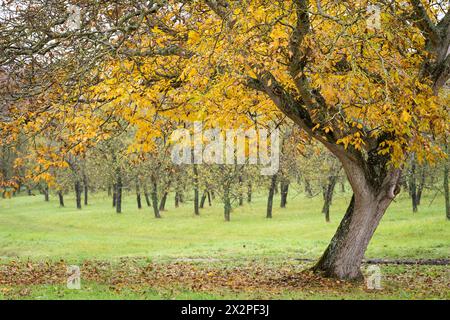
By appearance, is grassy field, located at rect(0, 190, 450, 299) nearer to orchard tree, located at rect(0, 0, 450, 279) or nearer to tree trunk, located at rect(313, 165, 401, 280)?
tree trunk, located at rect(313, 165, 401, 280)

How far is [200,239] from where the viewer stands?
137ft

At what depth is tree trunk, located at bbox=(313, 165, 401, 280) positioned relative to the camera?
14.8 metres

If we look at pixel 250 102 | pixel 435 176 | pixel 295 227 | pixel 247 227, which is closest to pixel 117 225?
pixel 247 227

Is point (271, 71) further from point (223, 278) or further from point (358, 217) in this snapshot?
point (223, 278)

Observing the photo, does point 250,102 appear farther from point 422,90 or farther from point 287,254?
point 287,254

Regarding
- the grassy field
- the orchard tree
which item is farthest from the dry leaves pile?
the orchard tree

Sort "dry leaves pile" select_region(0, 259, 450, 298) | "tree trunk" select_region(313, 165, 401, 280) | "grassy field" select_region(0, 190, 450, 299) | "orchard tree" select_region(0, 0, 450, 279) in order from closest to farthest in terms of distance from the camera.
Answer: "orchard tree" select_region(0, 0, 450, 279), "grassy field" select_region(0, 190, 450, 299), "dry leaves pile" select_region(0, 259, 450, 298), "tree trunk" select_region(313, 165, 401, 280)

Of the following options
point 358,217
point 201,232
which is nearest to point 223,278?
point 358,217

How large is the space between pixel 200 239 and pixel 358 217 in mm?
27635

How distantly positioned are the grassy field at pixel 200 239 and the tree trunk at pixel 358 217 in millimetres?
1161

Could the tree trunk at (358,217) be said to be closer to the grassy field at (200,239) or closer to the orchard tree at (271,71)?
the orchard tree at (271,71)

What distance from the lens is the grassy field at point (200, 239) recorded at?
13039 mm

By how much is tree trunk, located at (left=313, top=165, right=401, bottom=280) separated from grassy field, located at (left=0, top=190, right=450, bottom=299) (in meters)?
1.16

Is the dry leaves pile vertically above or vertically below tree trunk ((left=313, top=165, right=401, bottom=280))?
below
